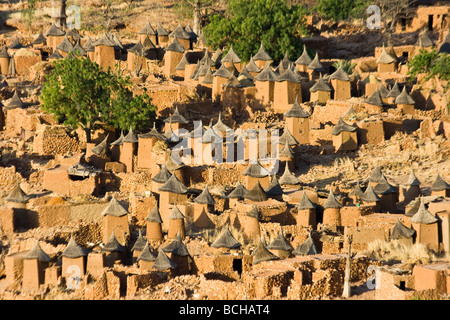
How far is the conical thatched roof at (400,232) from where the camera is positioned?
41812 millimetres

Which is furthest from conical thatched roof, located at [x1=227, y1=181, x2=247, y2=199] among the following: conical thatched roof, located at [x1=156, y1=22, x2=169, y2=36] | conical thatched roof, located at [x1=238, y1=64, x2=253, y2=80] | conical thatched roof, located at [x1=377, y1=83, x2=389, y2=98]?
conical thatched roof, located at [x1=156, y1=22, x2=169, y2=36]

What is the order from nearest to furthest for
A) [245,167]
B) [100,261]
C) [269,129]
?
[100,261] → [245,167] → [269,129]

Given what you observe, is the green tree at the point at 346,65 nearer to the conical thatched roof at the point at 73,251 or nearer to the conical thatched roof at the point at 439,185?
the conical thatched roof at the point at 439,185

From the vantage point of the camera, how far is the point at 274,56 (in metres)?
61.5

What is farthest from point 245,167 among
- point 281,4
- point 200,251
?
point 281,4

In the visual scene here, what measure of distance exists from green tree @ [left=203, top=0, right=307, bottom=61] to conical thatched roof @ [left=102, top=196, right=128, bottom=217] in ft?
59.8

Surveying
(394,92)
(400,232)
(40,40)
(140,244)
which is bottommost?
(140,244)

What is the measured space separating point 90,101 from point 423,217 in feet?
53.3

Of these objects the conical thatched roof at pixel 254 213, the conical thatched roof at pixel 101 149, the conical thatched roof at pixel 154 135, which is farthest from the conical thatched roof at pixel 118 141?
the conical thatched roof at pixel 254 213

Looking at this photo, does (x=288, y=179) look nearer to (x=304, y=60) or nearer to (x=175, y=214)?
(x=175, y=214)

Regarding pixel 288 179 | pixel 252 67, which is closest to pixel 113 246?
pixel 288 179

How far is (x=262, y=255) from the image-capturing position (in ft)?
129
